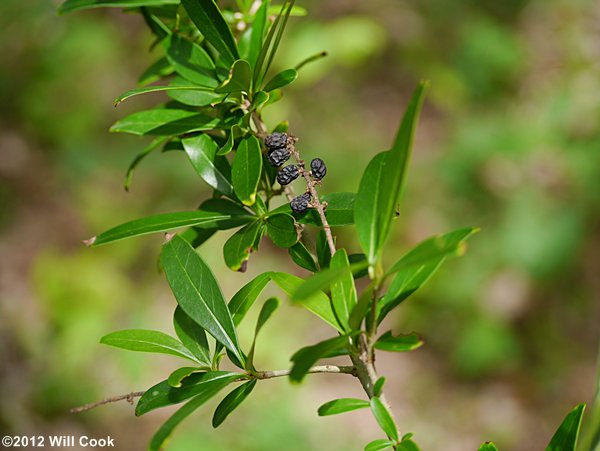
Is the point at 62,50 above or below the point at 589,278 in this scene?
above

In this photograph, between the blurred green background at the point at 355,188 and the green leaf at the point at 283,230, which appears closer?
the green leaf at the point at 283,230

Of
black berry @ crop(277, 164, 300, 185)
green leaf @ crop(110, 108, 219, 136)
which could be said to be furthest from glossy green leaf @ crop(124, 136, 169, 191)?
black berry @ crop(277, 164, 300, 185)

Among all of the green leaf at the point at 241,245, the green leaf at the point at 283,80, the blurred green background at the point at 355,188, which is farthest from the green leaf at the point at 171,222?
the blurred green background at the point at 355,188

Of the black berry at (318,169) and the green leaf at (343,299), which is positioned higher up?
the black berry at (318,169)

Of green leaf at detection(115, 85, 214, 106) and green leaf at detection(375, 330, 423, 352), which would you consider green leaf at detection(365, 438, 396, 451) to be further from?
green leaf at detection(115, 85, 214, 106)

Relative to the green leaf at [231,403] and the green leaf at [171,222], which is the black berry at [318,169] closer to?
the green leaf at [171,222]

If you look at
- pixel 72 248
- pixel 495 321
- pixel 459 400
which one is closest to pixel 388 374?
pixel 459 400

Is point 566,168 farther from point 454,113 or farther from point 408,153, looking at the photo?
point 408,153
